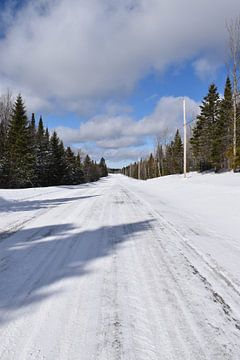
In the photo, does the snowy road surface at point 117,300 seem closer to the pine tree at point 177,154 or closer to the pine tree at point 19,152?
the pine tree at point 19,152

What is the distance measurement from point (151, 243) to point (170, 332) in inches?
114

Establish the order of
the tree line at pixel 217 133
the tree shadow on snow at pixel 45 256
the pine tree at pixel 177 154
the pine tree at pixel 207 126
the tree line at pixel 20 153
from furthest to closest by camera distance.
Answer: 1. the pine tree at pixel 177 154
2. the pine tree at pixel 207 126
3. the tree line at pixel 20 153
4. the tree line at pixel 217 133
5. the tree shadow on snow at pixel 45 256

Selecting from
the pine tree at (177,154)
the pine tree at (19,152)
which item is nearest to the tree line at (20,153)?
the pine tree at (19,152)


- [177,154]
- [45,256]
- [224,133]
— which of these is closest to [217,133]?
[224,133]

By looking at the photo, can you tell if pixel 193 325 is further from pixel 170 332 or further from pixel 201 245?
pixel 201 245

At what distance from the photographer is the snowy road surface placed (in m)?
2.11

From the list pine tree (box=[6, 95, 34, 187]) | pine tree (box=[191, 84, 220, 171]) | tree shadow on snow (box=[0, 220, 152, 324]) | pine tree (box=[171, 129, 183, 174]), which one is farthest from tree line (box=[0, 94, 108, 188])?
pine tree (box=[171, 129, 183, 174])

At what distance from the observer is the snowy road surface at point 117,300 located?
6.93ft

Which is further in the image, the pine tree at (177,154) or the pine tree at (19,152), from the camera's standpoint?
the pine tree at (177,154)

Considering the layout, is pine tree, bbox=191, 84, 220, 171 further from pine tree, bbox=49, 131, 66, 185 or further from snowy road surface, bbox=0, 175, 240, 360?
snowy road surface, bbox=0, 175, 240, 360

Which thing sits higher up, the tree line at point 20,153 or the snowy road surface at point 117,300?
the tree line at point 20,153

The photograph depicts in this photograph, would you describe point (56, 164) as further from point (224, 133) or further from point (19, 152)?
point (224, 133)

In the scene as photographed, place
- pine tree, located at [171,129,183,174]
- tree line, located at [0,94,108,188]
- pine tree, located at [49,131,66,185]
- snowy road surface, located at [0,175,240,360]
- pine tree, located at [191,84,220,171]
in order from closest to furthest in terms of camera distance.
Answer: snowy road surface, located at [0,175,240,360], tree line, located at [0,94,108,188], pine tree, located at [191,84,220,171], pine tree, located at [49,131,66,185], pine tree, located at [171,129,183,174]

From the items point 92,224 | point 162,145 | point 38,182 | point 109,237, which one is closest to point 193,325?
point 109,237
